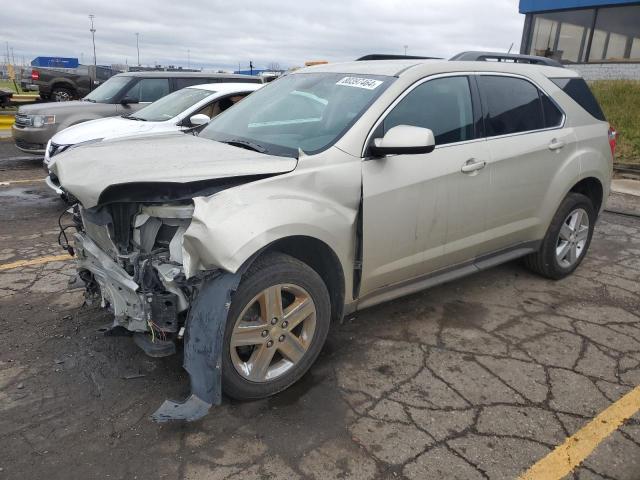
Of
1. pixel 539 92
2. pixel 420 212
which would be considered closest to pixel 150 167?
pixel 420 212

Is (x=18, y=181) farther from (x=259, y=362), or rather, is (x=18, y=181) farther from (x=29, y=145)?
(x=259, y=362)

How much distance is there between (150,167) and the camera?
2.56 m

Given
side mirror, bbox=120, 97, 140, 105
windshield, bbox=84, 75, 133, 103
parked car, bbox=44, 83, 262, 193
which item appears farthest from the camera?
windshield, bbox=84, 75, 133, 103

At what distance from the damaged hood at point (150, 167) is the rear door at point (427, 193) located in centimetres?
62

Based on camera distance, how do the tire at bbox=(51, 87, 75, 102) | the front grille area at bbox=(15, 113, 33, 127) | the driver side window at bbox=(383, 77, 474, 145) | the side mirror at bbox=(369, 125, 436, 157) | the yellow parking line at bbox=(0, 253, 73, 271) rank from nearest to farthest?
the side mirror at bbox=(369, 125, 436, 157), the driver side window at bbox=(383, 77, 474, 145), the yellow parking line at bbox=(0, 253, 73, 271), the front grille area at bbox=(15, 113, 33, 127), the tire at bbox=(51, 87, 75, 102)

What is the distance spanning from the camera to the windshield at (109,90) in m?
8.89

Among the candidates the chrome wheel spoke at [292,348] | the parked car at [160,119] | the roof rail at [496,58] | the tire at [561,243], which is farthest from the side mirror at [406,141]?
the parked car at [160,119]

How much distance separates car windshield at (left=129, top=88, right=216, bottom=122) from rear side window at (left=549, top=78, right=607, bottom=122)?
189 inches

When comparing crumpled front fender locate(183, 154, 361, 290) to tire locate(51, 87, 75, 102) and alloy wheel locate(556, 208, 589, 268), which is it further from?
tire locate(51, 87, 75, 102)

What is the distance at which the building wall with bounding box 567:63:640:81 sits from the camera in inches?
593

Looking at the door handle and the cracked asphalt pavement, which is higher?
the door handle

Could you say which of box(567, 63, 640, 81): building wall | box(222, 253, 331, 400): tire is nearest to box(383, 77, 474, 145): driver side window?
box(222, 253, 331, 400): tire

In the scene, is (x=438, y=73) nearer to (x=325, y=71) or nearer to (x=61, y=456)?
(x=325, y=71)

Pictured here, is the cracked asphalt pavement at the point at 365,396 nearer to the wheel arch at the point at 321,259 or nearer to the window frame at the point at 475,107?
the wheel arch at the point at 321,259
